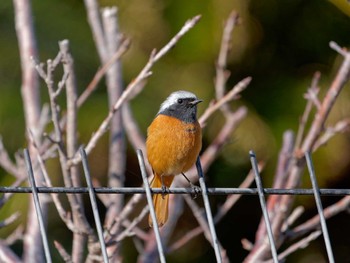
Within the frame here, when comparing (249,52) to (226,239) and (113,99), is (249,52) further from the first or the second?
(113,99)

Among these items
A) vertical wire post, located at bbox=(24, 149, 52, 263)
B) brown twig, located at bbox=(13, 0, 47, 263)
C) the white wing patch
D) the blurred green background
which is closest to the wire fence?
vertical wire post, located at bbox=(24, 149, 52, 263)

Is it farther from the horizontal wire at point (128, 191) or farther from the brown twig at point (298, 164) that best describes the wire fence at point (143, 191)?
the brown twig at point (298, 164)

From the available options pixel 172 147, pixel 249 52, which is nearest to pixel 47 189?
pixel 172 147

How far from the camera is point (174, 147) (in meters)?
4.42

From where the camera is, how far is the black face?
4.64 meters

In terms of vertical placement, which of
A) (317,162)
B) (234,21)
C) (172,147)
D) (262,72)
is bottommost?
(317,162)

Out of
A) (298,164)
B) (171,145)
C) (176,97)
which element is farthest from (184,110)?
(298,164)

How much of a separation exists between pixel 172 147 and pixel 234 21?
87 cm

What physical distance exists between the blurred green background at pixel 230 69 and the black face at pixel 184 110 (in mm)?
2940

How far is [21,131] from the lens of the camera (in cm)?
803

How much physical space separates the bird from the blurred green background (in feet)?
10.0

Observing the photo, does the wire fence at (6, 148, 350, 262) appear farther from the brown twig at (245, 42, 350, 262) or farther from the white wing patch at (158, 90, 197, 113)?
the white wing patch at (158, 90, 197, 113)

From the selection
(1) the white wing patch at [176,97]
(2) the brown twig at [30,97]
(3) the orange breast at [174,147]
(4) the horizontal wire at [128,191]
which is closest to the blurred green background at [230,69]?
(2) the brown twig at [30,97]

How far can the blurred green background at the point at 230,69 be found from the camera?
25.9ft
